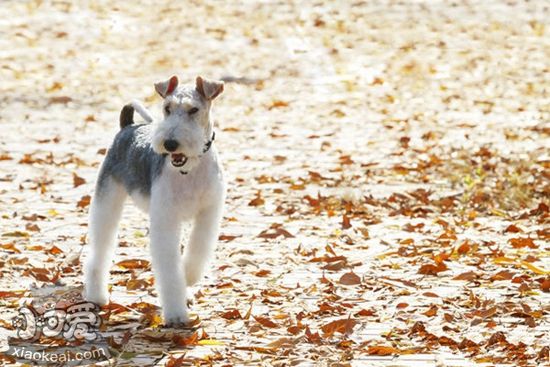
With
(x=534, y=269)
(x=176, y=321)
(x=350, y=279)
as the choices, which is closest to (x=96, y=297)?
(x=176, y=321)

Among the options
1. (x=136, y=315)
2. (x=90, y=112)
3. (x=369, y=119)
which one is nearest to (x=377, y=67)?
(x=369, y=119)

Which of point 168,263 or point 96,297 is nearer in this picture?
point 168,263

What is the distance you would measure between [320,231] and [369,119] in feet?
20.6

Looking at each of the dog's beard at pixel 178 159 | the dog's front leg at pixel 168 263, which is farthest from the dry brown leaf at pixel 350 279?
the dog's beard at pixel 178 159

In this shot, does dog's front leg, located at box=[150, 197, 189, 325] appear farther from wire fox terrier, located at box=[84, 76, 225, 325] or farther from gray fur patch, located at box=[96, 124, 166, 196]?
gray fur patch, located at box=[96, 124, 166, 196]

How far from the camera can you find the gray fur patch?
635cm

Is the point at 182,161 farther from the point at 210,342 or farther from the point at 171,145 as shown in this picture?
the point at 210,342

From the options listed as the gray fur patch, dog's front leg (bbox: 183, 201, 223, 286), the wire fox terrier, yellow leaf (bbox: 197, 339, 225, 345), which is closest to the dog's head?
the wire fox terrier

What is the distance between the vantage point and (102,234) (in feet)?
22.0

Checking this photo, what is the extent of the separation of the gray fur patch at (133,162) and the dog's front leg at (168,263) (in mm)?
283

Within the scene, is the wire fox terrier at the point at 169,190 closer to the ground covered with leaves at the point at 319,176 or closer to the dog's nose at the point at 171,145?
the dog's nose at the point at 171,145

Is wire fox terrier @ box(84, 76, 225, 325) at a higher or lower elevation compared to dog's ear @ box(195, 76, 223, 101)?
lower

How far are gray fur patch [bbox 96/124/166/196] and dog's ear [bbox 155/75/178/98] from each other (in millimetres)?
229

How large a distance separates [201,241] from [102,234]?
71 centimetres
